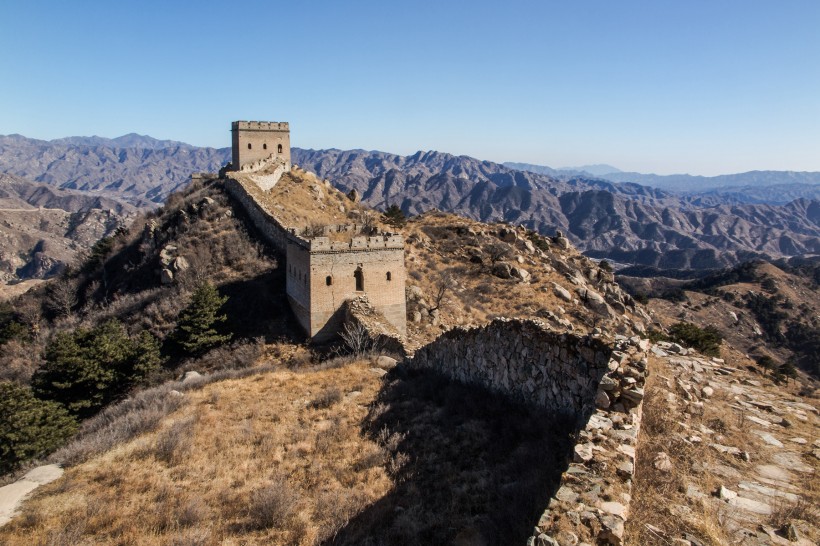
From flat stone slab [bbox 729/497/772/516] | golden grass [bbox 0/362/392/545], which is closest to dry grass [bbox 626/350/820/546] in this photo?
flat stone slab [bbox 729/497/772/516]

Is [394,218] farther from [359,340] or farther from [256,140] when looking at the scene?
[359,340]

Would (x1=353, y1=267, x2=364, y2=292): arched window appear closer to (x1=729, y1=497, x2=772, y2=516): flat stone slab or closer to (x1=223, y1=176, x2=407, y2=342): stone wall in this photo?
(x1=223, y1=176, x2=407, y2=342): stone wall

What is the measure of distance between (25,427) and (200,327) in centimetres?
885

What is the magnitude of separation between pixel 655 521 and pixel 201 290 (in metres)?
21.5

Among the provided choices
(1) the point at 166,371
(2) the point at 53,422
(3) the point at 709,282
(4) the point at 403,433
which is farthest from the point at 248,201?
(3) the point at 709,282

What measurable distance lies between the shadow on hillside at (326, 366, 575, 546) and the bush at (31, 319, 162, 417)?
39.8 ft

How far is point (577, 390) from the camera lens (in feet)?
27.4

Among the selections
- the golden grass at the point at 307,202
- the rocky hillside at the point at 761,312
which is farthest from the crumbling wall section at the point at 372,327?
the rocky hillside at the point at 761,312

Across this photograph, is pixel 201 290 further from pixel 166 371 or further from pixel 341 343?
pixel 341 343

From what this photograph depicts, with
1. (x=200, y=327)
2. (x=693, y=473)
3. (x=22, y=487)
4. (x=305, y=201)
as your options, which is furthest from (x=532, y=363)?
(x=305, y=201)

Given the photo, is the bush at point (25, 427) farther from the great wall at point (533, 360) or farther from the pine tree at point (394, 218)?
the pine tree at point (394, 218)

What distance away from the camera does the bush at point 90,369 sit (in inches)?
711

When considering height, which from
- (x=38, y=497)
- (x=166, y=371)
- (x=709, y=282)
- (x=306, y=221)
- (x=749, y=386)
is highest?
(x=306, y=221)

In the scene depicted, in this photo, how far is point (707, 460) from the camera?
6250 mm
